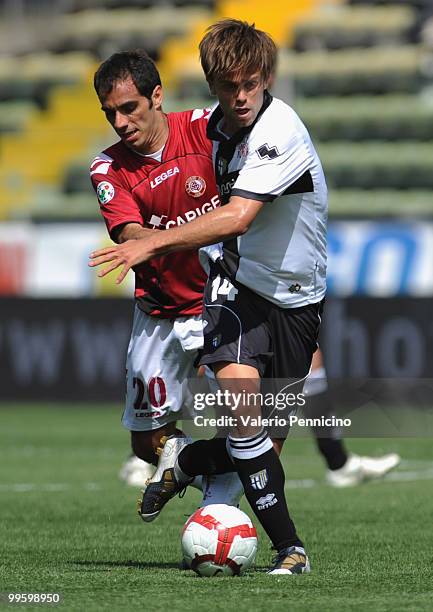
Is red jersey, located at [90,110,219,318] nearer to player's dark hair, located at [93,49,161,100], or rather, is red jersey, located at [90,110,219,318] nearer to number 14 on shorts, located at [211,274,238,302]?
player's dark hair, located at [93,49,161,100]

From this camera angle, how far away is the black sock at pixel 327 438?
9.45 m

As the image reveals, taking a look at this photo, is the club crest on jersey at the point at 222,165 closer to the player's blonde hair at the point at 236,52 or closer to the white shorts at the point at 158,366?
the player's blonde hair at the point at 236,52

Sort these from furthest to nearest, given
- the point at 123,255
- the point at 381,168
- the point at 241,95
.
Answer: the point at 381,168 < the point at 241,95 < the point at 123,255

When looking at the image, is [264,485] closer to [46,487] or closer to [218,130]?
[218,130]

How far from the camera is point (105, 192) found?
21.3ft

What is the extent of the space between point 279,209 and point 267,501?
120 cm

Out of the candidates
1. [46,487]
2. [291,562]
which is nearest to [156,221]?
[291,562]

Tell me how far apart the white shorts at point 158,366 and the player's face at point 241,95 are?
172 centimetres

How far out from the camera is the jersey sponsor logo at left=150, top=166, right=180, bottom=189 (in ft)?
22.0

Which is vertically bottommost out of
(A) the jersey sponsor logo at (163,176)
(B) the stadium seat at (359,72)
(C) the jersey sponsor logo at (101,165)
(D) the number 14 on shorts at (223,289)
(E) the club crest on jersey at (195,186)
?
(B) the stadium seat at (359,72)

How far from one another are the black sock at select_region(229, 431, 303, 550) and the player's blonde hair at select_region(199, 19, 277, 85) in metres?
1.47

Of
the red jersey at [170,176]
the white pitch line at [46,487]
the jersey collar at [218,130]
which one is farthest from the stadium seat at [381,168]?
the jersey collar at [218,130]

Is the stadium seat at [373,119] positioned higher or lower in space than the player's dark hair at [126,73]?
lower

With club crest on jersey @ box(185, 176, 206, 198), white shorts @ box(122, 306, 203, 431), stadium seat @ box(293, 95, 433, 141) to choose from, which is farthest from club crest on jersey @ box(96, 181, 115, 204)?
stadium seat @ box(293, 95, 433, 141)
